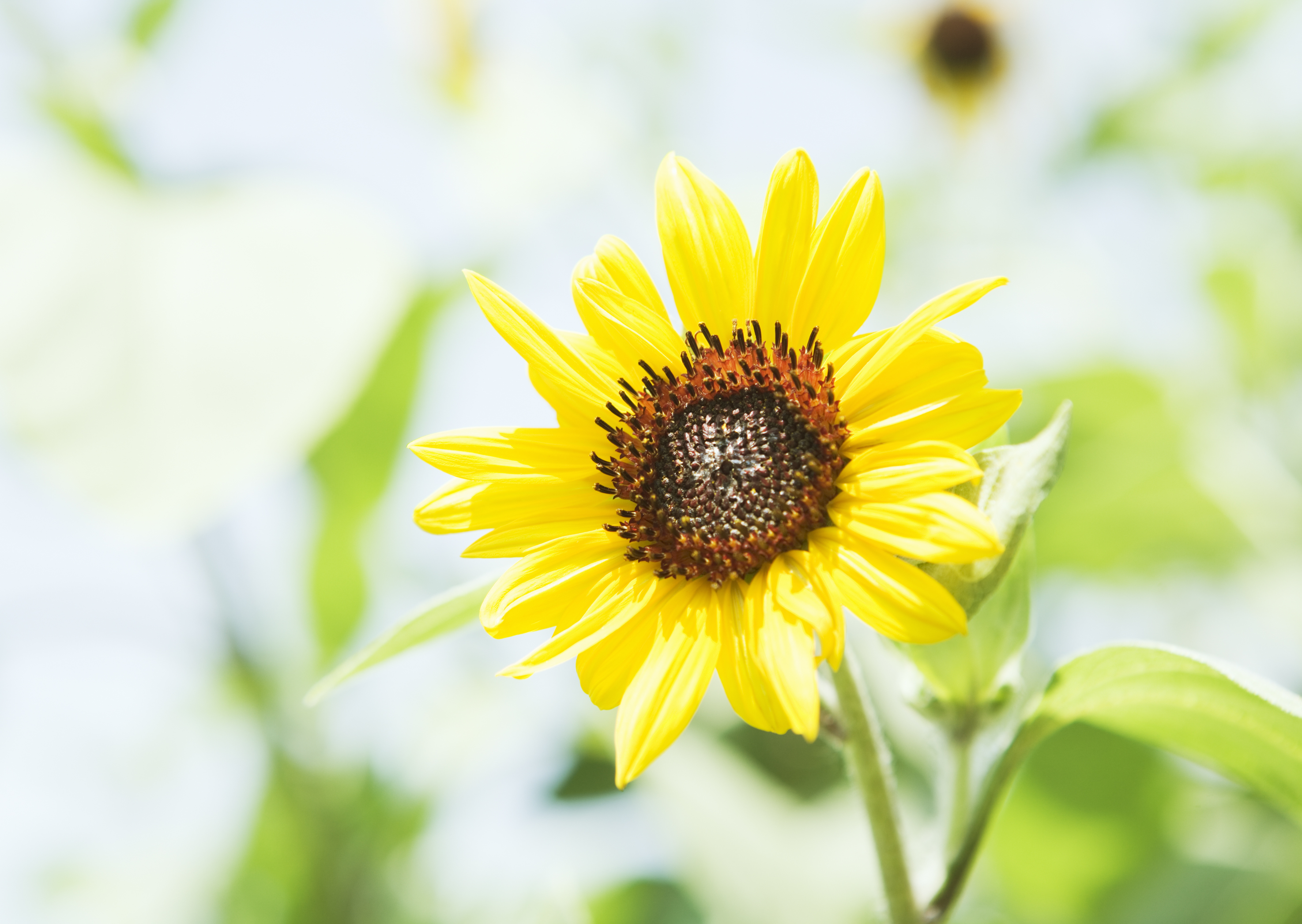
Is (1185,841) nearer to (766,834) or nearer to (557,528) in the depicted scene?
(766,834)

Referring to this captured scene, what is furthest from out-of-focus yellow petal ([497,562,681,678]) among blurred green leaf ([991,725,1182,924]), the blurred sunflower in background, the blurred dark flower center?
the blurred dark flower center

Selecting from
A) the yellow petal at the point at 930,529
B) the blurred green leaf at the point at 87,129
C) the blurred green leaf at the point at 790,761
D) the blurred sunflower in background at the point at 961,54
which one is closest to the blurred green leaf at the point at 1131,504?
the blurred green leaf at the point at 790,761

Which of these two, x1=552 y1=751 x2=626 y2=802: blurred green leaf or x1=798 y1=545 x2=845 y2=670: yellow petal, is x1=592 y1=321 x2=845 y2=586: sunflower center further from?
x1=552 y1=751 x2=626 y2=802: blurred green leaf

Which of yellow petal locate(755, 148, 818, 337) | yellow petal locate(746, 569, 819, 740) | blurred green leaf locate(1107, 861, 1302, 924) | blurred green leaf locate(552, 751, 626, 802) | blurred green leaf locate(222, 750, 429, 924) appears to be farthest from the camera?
blurred green leaf locate(552, 751, 626, 802)

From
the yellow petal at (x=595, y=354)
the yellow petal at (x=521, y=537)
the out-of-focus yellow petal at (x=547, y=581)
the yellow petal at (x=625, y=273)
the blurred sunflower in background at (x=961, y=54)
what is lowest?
the out-of-focus yellow petal at (x=547, y=581)

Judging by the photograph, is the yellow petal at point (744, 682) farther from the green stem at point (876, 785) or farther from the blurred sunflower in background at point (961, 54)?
the blurred sunflower in background at point (961, 54)

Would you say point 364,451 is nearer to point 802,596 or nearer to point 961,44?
point 802,596
